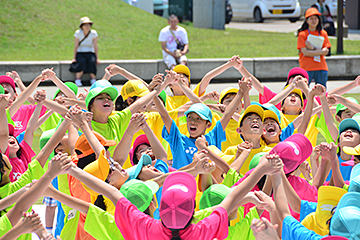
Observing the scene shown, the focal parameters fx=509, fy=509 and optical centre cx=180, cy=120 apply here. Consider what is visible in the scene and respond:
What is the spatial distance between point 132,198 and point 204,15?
1981 cm

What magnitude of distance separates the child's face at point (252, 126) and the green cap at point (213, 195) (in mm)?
1255

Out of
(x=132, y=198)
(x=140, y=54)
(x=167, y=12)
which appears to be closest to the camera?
(x=132, y=198)

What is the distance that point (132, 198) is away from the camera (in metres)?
3.50

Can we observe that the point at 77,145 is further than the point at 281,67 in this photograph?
No

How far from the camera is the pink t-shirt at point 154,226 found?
3109mm

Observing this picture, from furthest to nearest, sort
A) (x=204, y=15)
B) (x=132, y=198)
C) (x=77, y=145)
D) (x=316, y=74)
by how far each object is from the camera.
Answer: (x=204, y=15) < (x=316, y=74) < (x=77, y=145) < (x=132, y=198)

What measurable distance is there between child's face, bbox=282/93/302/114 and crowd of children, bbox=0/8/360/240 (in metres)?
0.25

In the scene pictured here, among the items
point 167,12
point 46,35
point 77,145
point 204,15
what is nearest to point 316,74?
point 77,145

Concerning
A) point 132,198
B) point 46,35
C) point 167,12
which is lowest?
point 132,198

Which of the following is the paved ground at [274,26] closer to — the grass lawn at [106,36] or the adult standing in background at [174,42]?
the grass lawn at [106,36]

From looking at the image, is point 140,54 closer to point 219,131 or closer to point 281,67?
point 281,67

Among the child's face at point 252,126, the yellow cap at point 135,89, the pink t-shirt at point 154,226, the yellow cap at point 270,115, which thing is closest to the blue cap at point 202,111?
the child's face at point 252,126

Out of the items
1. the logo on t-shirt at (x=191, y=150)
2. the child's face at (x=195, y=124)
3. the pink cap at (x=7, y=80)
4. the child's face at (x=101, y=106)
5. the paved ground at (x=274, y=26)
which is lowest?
the logo on t-shirt at (x=191, y=150)

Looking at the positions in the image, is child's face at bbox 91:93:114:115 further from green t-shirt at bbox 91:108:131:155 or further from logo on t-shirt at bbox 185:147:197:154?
logo on t-shirt at bbox 185:147:197:154
